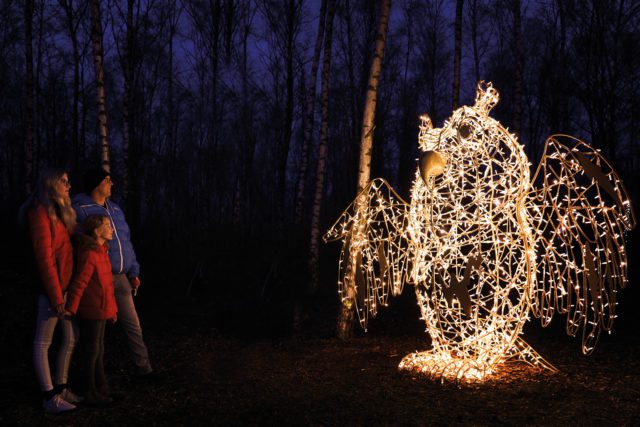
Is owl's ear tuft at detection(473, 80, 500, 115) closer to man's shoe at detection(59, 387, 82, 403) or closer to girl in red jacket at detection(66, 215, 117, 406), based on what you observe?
girl in red jacket at detection(66, 215, 117, 406)

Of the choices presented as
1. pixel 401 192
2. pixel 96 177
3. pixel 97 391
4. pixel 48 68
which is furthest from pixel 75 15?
pixel 97 391

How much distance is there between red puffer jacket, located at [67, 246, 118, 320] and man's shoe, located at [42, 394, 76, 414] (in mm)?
601

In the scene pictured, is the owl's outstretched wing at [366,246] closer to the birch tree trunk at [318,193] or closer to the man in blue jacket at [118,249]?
the man in blue jacket at [118,249]

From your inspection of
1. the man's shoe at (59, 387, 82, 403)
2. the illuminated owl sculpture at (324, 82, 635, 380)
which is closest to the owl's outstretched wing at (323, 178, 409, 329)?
the illuminated owl sculpture at (324, 82, 635, 380)

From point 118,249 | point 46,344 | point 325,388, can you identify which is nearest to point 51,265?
point 46,344

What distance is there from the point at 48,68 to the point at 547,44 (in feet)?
68.4

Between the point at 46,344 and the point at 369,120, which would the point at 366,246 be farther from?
the point at 46,344

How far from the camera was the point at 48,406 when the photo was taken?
12.0 ft

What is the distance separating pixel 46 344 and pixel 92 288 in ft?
1.59

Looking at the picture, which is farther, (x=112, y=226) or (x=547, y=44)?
(x=547, y=44)

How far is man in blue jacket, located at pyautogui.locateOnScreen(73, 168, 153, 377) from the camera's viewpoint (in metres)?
4.09

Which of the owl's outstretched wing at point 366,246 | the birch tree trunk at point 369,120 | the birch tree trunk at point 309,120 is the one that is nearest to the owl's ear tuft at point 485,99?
the owl's outstretched wing at point 366,246

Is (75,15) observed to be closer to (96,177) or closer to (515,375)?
(96,177)

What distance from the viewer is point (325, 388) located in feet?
14.6
